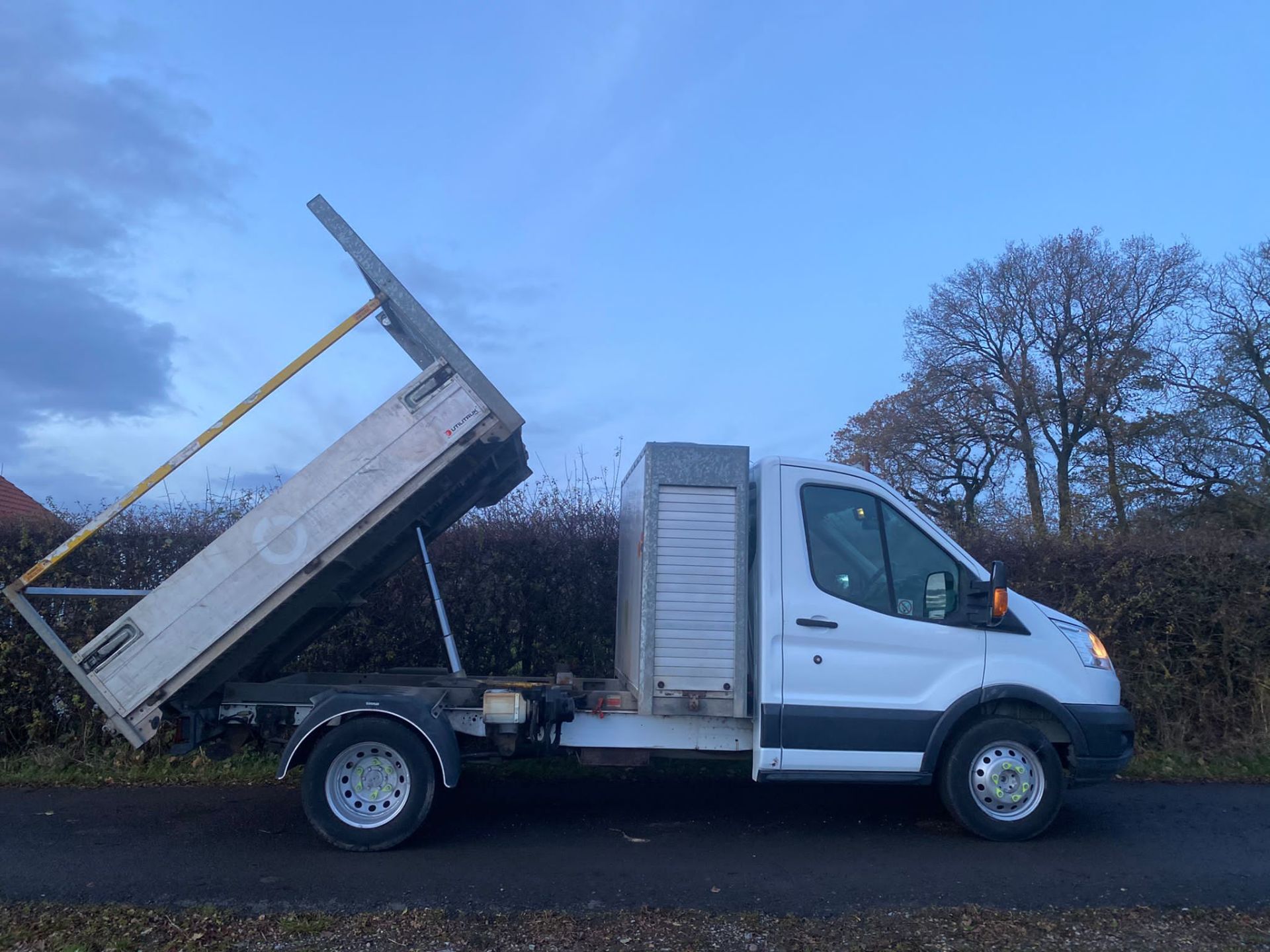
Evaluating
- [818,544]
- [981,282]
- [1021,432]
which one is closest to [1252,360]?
[1021,432]

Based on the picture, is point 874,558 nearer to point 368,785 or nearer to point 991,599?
point 991,599

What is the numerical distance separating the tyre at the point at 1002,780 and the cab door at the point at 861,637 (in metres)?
0.27

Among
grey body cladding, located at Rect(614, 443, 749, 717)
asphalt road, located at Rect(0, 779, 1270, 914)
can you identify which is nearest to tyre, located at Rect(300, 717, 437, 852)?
asphalt road, located at Rect(0, 779, 1270, 914)

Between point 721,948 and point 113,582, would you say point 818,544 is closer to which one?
point 721,948

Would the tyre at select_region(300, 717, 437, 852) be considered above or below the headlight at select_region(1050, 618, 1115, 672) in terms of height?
below

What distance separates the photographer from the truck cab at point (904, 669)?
6.16 m

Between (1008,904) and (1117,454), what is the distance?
2156 centimetres

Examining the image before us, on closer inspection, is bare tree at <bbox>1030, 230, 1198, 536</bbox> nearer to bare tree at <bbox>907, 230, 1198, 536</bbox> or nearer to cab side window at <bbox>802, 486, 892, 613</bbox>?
bare tree at <bbox>907, 230, 1198, 536</bbox>

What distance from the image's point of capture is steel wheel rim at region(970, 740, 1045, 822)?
20.7 ft

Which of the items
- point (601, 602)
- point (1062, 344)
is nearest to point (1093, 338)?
point (1062, 344)

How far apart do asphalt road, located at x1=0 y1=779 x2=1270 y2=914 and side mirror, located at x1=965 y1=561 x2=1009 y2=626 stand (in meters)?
1.43

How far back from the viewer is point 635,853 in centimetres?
608

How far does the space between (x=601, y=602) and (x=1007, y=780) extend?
13.7 ft

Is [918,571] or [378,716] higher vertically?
[918,571]
